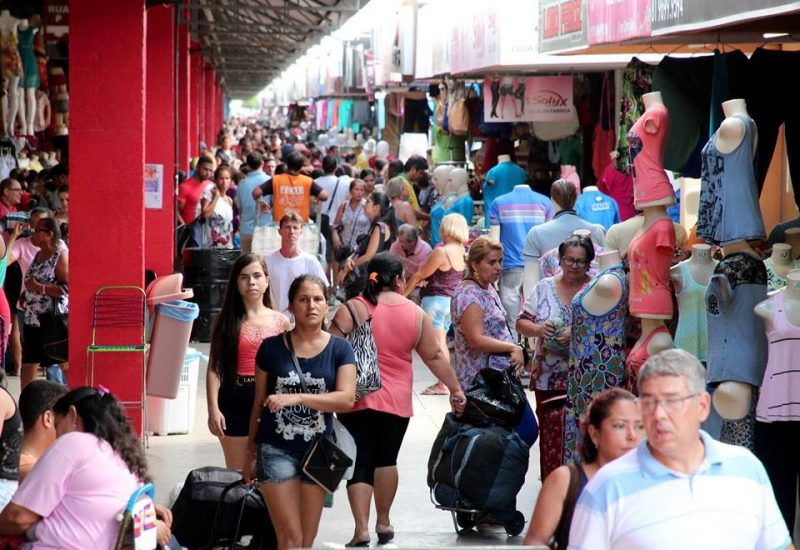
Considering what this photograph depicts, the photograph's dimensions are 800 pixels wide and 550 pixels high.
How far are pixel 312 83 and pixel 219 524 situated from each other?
134ft

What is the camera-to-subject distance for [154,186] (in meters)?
15.4

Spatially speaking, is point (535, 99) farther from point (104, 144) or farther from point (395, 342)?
point (395, 342)

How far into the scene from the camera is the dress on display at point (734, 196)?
23.0 feet

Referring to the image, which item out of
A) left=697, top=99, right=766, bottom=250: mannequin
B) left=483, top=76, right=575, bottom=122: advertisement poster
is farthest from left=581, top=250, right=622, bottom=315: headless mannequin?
left=483, top=76, right=575, bottom=122: advertisement poster

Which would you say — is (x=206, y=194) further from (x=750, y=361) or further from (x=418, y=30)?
(x=750, y=361)

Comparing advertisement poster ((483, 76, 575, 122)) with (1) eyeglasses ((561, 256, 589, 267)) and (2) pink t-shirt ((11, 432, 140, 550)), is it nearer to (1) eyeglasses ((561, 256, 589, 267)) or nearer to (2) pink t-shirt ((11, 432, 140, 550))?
(1) eyeglasses ((561, 256, 589, 267))

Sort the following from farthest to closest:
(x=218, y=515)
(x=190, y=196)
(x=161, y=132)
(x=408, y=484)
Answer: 1. (x=190, y=196)
2. (x=161, y=132)
3. (x=408, y=484)
4. (x=218, y=515)

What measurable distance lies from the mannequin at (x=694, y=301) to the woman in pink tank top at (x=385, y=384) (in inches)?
55.6

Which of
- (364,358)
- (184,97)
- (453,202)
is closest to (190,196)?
(453,202)

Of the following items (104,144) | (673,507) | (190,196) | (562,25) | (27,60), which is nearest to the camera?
(673,507)

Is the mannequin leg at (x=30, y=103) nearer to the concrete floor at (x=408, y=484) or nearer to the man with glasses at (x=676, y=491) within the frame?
the concrete floor at (x=408, y=484)

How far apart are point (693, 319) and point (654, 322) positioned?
0.80ft

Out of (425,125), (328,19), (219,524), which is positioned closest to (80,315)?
(219,524)

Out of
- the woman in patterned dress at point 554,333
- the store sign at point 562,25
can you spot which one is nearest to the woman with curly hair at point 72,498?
the woman in patterned dress at point 554,333
